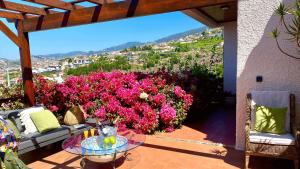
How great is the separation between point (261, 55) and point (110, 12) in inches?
136

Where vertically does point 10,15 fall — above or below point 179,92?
above

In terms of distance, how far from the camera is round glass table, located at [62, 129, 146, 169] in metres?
4.49

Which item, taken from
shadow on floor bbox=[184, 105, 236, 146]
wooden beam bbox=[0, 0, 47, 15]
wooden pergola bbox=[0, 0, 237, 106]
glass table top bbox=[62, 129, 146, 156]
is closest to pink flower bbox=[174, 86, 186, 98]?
shadow on floor bbox=[184, 105, 236, 146]

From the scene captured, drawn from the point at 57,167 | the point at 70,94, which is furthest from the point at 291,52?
the point at 70,94

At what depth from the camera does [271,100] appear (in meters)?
5.34

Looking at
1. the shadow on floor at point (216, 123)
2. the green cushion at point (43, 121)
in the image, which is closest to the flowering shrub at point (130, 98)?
the shadow on floor at point (216, 123)

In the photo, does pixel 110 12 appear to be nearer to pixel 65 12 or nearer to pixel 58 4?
pixel 58 4

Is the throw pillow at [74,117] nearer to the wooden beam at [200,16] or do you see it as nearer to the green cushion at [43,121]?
the green cushion at [43,121]

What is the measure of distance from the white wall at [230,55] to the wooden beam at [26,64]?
291 inches

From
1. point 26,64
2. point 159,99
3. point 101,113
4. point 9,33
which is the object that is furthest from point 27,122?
point 159,99

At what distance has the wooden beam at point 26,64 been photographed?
775 centimetres

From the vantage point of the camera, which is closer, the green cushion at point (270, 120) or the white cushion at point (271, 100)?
the green cushion at point (270, 120)

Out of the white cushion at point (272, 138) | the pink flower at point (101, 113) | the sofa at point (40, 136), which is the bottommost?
the sofa at point (40, 136)

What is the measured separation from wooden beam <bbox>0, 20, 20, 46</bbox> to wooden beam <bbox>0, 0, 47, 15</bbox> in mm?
1010
